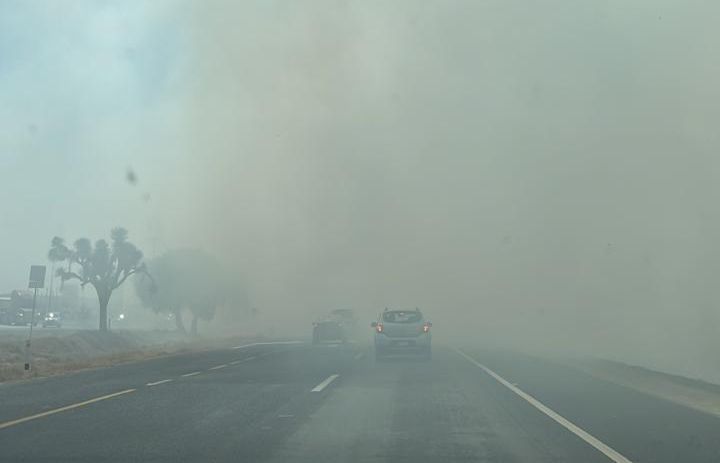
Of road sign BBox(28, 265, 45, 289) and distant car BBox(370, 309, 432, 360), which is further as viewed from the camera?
distant car BBox(370, 309, 432, 360)

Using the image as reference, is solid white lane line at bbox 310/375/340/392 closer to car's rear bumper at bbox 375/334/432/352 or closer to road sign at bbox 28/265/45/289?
car's rear bumper at bbox 375/334/432/352

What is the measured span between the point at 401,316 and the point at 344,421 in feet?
51.2

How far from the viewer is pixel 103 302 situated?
5856 centimetres

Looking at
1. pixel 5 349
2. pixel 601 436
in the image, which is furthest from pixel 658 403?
pixel 5 349

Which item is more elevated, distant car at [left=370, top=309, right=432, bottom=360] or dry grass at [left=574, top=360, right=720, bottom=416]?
distant car at [left=370, top=309, right=432, bottom=360]

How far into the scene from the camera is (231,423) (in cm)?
1056

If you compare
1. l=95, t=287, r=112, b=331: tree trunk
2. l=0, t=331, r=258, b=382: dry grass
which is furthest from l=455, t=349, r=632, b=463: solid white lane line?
l=95, t=287, r=112, b=331: tree trunk

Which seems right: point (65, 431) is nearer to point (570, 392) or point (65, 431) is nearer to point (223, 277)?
point (570, 392)

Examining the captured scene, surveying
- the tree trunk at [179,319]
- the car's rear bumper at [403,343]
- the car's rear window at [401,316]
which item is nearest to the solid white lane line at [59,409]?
the car's rear bumper at [403,343]

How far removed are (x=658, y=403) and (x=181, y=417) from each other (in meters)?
9.04

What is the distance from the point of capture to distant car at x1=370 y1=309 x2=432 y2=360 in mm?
25578

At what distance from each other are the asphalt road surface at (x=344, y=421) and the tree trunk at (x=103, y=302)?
40.0m

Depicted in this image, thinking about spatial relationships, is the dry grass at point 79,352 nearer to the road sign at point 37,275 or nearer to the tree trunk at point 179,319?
the road sign at point 37,275

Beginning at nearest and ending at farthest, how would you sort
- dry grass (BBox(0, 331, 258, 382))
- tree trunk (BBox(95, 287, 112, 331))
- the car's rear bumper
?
1. dry grass (BBox(0, 331, 258, 382))
2. the car's rear bumper
3. tree trunk (BBox(95, 287, 112, 331))
